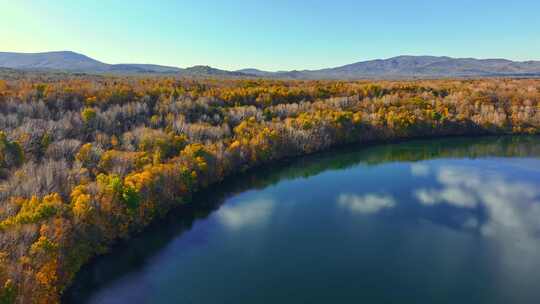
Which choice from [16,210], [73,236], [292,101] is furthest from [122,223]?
[292,101]

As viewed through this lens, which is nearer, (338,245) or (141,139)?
(338,245)

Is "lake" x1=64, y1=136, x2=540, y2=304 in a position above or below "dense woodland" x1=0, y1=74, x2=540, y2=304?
below

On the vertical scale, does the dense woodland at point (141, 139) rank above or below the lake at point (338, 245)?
above

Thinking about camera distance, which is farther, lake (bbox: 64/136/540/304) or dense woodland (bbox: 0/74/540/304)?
dense woodland (bbox: 0/74/540/304)

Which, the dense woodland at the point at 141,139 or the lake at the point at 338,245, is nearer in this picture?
the lake at the point at 338,245
